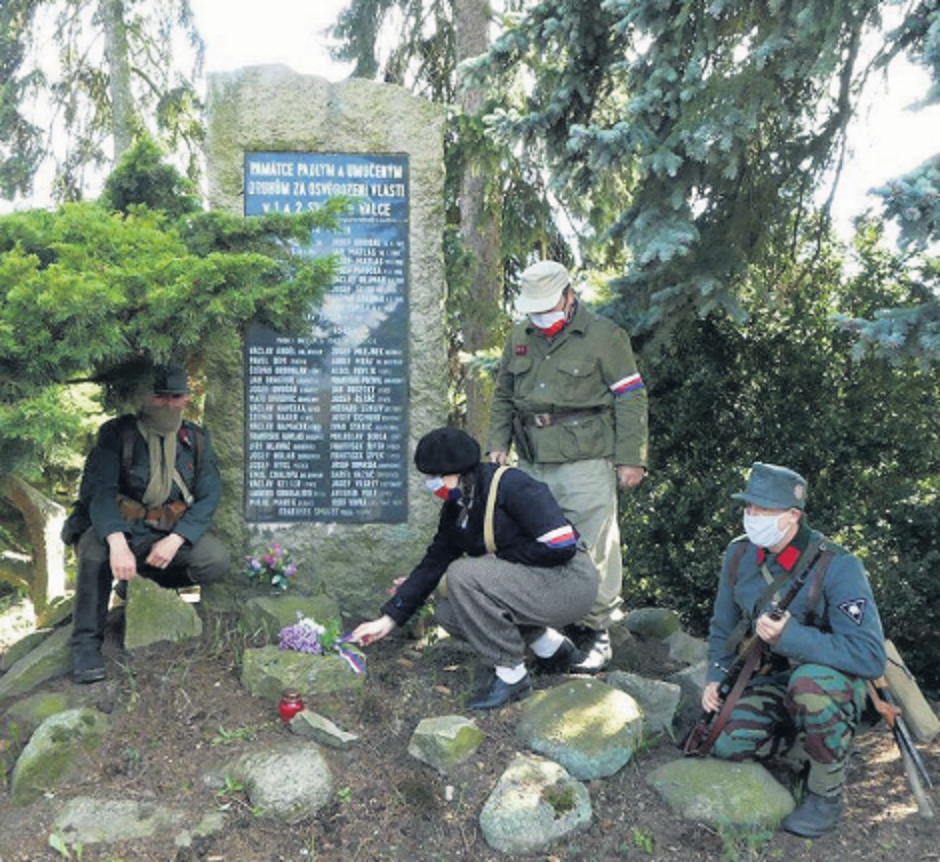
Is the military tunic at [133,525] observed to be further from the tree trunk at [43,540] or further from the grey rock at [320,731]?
the tree trunk at [43,540]

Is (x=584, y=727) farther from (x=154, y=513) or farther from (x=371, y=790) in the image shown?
(x=154, y=513)

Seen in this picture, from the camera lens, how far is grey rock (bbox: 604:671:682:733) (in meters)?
4.48

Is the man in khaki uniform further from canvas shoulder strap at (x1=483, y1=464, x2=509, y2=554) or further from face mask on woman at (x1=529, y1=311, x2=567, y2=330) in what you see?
canvas shoulder strap at (x1=483, y1=464, x2=509, y2=554)

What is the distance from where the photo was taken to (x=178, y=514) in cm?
519

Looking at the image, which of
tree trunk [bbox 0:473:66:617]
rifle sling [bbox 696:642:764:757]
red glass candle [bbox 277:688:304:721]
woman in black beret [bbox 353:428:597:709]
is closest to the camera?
rifle sling [bbox 696:642:764:757]

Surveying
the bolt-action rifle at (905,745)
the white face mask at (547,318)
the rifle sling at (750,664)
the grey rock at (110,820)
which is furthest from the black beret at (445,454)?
the bolt-action rifle at (905,745)

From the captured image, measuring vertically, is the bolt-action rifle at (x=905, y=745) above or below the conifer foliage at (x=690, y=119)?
below

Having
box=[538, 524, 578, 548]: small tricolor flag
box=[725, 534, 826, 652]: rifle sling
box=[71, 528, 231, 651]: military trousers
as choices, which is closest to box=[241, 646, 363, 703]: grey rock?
box=[71, 528, 231, 651]: military trousers

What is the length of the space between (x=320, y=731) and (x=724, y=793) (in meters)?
1.66

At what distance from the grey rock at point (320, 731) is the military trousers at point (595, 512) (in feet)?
4.83

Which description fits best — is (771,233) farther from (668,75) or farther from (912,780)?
(912,780)

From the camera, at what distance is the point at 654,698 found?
4.52 meters

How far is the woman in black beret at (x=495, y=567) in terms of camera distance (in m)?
4.40

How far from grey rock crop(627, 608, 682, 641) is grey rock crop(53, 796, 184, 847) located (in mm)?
3133
